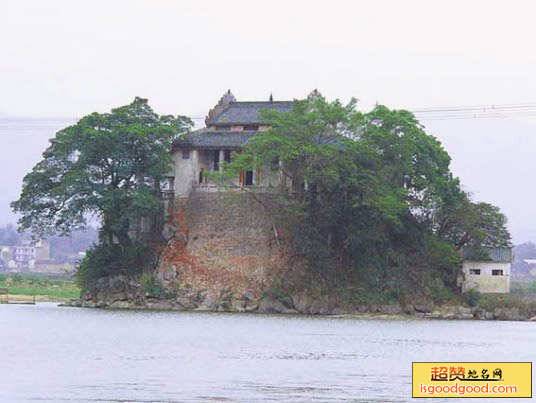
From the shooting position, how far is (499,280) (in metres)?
83.8

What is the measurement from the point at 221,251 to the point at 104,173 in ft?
24.6

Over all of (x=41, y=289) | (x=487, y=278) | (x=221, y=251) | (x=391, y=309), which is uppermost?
(x=221, y=251)

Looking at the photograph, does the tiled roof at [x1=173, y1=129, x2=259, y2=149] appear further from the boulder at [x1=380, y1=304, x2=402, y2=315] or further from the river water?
the river water

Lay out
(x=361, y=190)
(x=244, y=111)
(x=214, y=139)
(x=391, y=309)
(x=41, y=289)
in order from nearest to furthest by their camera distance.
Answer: (x=361, y=190) → (x=391, y=309) → (x=214, y=139) → (x=244, y=111) → (x=41, y=289)

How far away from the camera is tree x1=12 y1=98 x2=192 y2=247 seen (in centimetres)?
7719

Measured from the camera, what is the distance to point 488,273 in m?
83.8

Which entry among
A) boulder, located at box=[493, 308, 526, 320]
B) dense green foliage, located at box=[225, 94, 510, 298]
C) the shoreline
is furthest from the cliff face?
boulder, located at box=[493, 308, 526, 320]

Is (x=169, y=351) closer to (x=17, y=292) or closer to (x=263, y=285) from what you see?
(x=263, y=285)

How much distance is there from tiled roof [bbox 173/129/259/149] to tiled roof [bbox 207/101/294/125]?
82cm

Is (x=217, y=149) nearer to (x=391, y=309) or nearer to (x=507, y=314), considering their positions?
(x=391, y=309)

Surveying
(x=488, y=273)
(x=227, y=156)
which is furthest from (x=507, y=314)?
(x=227, y=156)

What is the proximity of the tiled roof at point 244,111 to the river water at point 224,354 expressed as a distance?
17.3 metres

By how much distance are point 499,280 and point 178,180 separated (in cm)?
1903

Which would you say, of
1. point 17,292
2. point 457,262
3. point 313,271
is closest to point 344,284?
point 313,271
